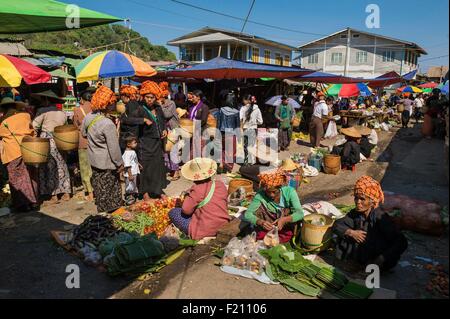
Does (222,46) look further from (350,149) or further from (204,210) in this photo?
(204,210)

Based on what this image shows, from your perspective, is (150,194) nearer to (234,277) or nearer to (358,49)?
(234,277)

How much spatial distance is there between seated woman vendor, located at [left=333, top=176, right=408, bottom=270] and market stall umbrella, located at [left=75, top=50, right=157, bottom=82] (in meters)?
5.90

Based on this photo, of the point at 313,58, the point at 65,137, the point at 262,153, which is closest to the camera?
the point at 65,137

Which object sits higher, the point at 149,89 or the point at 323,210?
the point at 149,89

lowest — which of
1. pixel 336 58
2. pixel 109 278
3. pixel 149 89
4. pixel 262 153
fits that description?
pixel 109 278

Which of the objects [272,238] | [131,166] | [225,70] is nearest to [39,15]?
[131,166]

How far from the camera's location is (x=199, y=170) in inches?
177

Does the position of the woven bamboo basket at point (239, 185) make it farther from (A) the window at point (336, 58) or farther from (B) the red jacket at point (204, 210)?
(A) the window at point (336, 58)

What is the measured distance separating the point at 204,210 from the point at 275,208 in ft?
3.03

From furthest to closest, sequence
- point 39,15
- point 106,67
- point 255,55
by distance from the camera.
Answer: point 255,55 < point 106,67 < point 39,15

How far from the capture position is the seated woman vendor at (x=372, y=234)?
3.61m

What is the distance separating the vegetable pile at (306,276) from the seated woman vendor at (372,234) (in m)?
0.40

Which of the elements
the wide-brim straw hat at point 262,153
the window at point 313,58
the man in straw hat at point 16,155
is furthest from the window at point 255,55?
the man in straw hat at point 16,155
